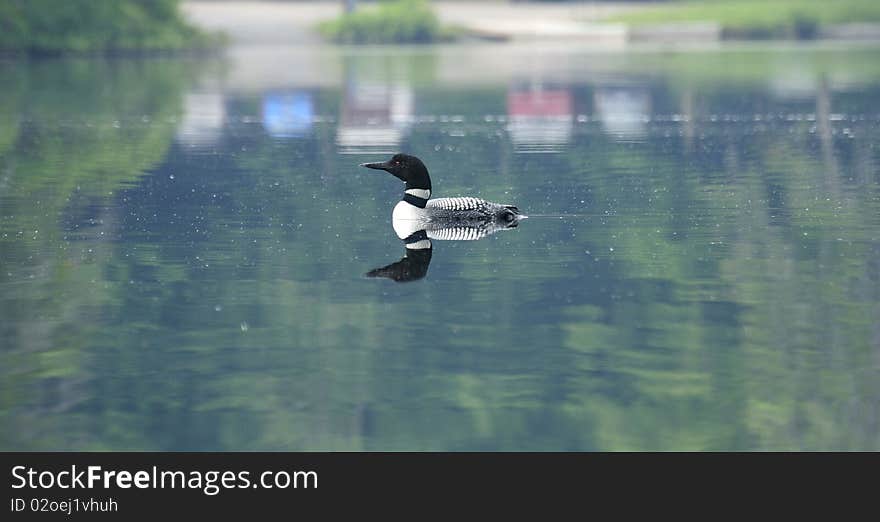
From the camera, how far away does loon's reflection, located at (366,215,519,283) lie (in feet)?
44.6

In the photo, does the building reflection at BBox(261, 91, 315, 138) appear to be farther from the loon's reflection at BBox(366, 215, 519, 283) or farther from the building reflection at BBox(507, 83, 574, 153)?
the loon's reflection at BBox(366, 215, 519, 283)

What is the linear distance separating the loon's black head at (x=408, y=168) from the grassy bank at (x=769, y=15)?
5181 centimetres

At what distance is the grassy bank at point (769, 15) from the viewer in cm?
6612

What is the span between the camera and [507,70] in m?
46.2

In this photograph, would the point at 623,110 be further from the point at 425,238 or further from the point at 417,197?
the point at 425,238

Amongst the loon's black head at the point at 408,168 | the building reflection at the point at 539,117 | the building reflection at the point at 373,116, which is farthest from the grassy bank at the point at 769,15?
the loon's black head at the point at 408,168

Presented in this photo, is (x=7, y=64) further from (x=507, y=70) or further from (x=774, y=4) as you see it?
(x=774, y=4)

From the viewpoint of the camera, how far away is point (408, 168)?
15664 mm

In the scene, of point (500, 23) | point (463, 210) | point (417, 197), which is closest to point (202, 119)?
point (417, 197)

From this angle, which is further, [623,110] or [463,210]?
[623,110]

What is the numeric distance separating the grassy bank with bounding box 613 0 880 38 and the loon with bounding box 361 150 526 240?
51.5m

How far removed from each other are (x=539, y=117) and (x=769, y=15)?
39.2 m

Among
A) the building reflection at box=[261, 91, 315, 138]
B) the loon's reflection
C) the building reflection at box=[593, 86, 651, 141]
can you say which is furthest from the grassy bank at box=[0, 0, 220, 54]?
the loon's reflection

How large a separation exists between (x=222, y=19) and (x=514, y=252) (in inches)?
2322
